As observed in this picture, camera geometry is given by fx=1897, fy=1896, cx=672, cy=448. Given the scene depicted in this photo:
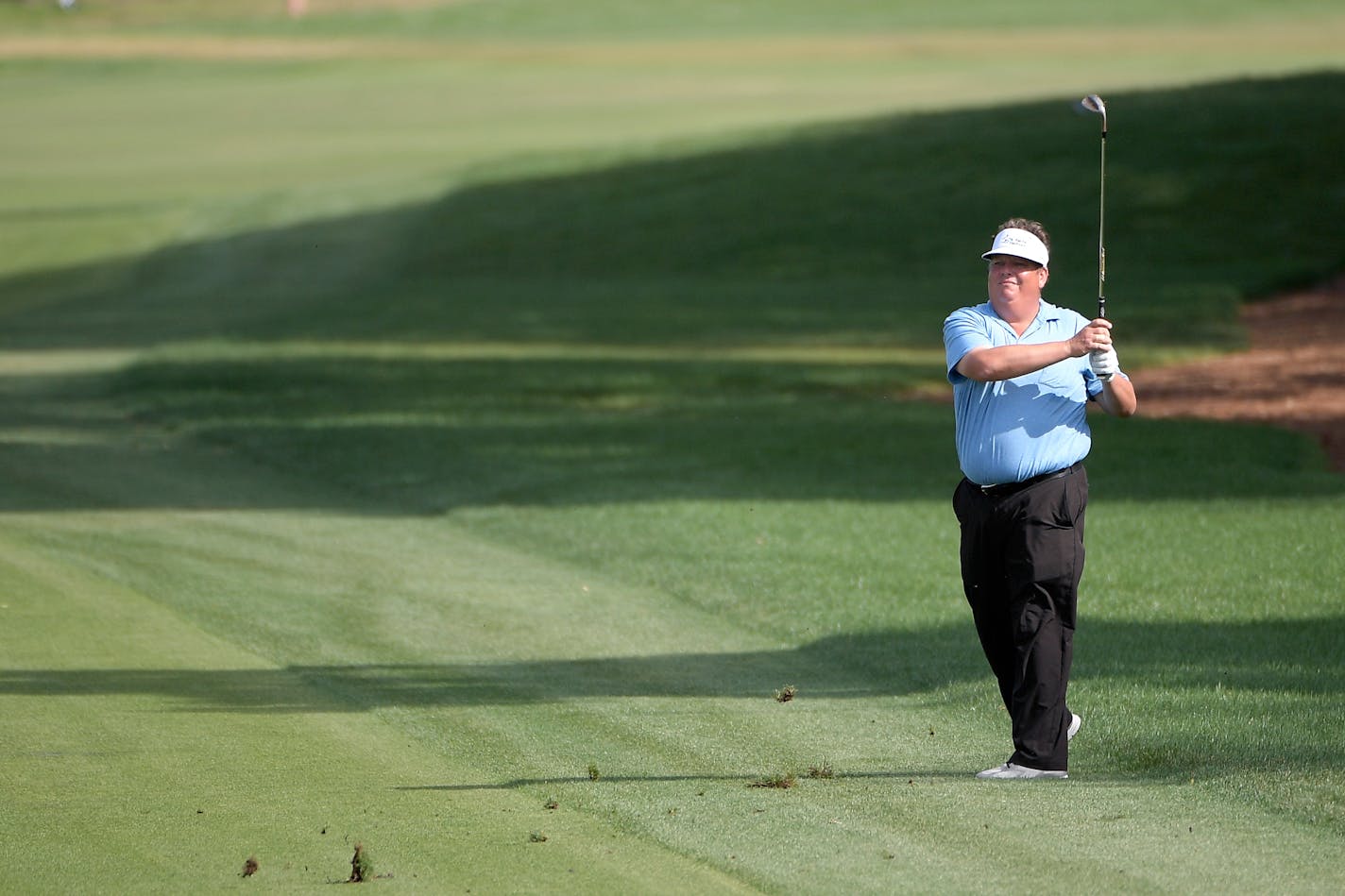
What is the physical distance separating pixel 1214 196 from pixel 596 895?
32201 millimetres

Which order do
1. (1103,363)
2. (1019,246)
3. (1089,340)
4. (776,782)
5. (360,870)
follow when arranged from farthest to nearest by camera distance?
(776,782) → (1019,246) → (1103,363) → (1089,340) → (360,870)

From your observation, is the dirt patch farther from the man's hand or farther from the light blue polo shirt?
the man's hand

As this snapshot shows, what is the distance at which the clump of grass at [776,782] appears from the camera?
7508 millimetres

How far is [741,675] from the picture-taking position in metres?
9.76

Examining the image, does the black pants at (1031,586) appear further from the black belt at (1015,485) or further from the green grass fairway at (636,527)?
the green grass fairway at (636,527)

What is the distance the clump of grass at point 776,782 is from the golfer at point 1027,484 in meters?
0.78

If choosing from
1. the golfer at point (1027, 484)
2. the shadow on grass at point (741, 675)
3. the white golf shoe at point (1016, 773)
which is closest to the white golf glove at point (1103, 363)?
the golfer at point (1027, 484)

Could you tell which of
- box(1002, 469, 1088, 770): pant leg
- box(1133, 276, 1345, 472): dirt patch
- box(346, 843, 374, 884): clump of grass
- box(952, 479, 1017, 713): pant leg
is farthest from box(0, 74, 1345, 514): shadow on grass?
box(346, 843, 374, 884): clump of grass

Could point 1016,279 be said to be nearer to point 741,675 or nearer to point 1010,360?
point 1010,360

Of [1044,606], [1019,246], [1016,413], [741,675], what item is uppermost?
[1019,246]

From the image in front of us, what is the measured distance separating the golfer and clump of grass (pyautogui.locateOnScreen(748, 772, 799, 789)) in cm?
78

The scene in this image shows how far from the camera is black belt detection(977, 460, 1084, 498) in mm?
7355

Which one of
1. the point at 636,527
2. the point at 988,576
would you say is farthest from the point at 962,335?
the point at 636,527

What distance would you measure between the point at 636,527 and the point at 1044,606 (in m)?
6.80
